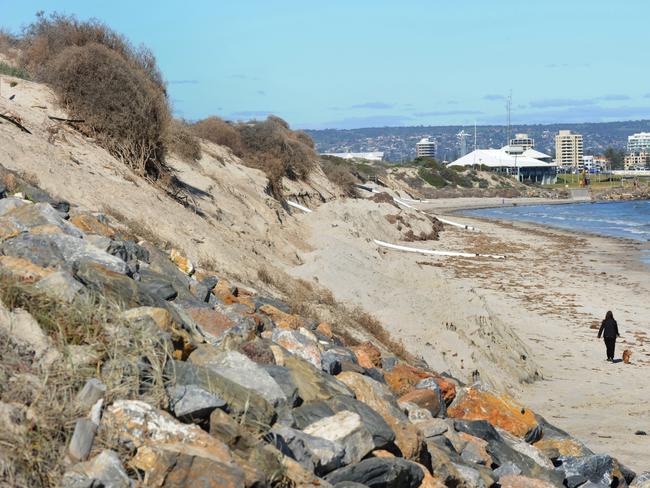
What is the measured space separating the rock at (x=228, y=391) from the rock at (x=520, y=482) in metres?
2.32

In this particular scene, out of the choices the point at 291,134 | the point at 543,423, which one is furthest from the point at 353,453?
the point at 291,134

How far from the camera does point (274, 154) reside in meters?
36.4

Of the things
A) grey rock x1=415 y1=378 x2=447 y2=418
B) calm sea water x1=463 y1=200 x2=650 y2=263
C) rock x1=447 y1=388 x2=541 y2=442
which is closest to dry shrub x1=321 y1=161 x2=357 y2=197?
calm sea water x1=463 y1=200 x2=650 y2=263

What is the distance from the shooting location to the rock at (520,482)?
23.4ft

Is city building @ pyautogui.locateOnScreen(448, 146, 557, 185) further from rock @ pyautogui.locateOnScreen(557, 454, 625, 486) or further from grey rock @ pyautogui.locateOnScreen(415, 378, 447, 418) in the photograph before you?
rock @ pyautogui.locateOnScreen(557, 454, 625, 486)

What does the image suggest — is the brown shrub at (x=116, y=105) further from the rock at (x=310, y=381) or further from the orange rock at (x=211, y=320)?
the rock at (x=310, y=381)

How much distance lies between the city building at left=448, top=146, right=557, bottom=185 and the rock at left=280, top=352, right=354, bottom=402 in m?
145

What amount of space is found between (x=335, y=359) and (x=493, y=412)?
1.99 m

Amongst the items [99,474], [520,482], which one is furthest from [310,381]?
[99,474]

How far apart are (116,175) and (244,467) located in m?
12.6

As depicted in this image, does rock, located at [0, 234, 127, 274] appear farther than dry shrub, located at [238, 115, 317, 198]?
No

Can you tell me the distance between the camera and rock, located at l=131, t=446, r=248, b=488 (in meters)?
4.62

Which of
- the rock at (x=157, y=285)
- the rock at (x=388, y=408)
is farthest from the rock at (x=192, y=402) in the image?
the rock at (x=157, y=285)

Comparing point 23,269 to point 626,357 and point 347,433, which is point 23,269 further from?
point 626,357
